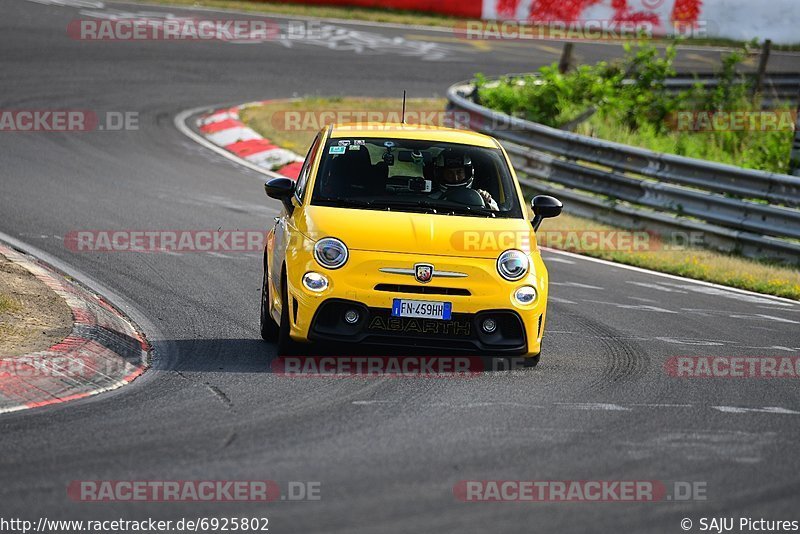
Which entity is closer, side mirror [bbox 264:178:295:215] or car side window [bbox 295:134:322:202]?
side mirror [bbox 264:178:295:215]

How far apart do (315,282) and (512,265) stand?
4.38ft

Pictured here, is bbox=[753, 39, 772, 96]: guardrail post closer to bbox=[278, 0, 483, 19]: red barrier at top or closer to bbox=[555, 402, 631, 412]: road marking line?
bbox=[278, 0, 483, 19]: red barrier at top

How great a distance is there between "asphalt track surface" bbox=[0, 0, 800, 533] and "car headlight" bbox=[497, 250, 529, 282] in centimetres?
69

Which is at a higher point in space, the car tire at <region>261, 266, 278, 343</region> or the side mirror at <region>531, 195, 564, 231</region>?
the side mirror at <region>531, 195, 564, 231</region>

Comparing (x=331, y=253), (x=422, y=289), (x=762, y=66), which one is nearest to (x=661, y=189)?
(x=422, y=289)

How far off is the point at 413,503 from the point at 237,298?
544 centimetres

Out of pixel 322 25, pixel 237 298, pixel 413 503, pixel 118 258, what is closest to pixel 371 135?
pixel 237 298

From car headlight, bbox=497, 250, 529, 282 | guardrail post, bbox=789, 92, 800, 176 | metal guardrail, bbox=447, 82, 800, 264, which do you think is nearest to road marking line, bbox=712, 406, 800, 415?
car headlight, bbox=497, 250, 529, 282

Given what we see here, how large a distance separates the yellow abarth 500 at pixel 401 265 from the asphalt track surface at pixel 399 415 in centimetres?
37

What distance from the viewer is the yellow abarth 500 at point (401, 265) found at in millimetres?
8383

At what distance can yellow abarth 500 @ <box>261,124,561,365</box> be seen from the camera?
8.38 m

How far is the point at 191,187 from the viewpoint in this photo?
16.2 m

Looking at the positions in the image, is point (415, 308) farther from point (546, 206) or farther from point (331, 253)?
point (546, 206)

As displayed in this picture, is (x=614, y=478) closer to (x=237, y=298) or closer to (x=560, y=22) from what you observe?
(x=237, y=298)
